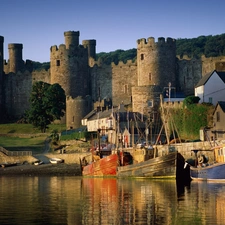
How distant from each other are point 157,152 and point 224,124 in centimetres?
729

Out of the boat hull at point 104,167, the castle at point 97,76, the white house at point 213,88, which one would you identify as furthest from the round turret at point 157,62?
the boat hull at point 104,167

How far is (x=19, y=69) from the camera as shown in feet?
320

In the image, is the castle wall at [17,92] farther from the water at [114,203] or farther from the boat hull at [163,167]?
the boat hull at [163,167]

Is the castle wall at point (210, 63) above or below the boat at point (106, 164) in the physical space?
above

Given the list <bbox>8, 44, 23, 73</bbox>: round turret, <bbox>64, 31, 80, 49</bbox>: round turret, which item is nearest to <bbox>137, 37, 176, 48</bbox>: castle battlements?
<bbox>64, 31, 80, 49</bbox>: round turret

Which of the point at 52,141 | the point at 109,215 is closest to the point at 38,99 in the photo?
the point at 52,141

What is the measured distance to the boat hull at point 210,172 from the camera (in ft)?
147

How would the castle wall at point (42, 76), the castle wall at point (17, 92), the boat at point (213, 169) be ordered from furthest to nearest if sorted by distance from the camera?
the castle wall at point (17, 92) → the castle wall at point (42, 76) → the boat at point (213, 169)

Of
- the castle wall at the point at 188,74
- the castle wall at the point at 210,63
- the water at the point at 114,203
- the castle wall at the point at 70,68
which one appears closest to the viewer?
the water at the point at 114,203

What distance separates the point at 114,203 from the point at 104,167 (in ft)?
59.7

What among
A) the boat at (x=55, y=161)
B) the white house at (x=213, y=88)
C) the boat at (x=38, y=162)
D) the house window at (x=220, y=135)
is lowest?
the boat at (x=38, y=162)

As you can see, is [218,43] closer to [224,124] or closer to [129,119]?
[129,119]

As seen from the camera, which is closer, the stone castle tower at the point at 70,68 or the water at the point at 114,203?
Result: the water at the point at 114,203

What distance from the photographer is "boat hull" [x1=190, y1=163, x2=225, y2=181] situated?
4469 cm
